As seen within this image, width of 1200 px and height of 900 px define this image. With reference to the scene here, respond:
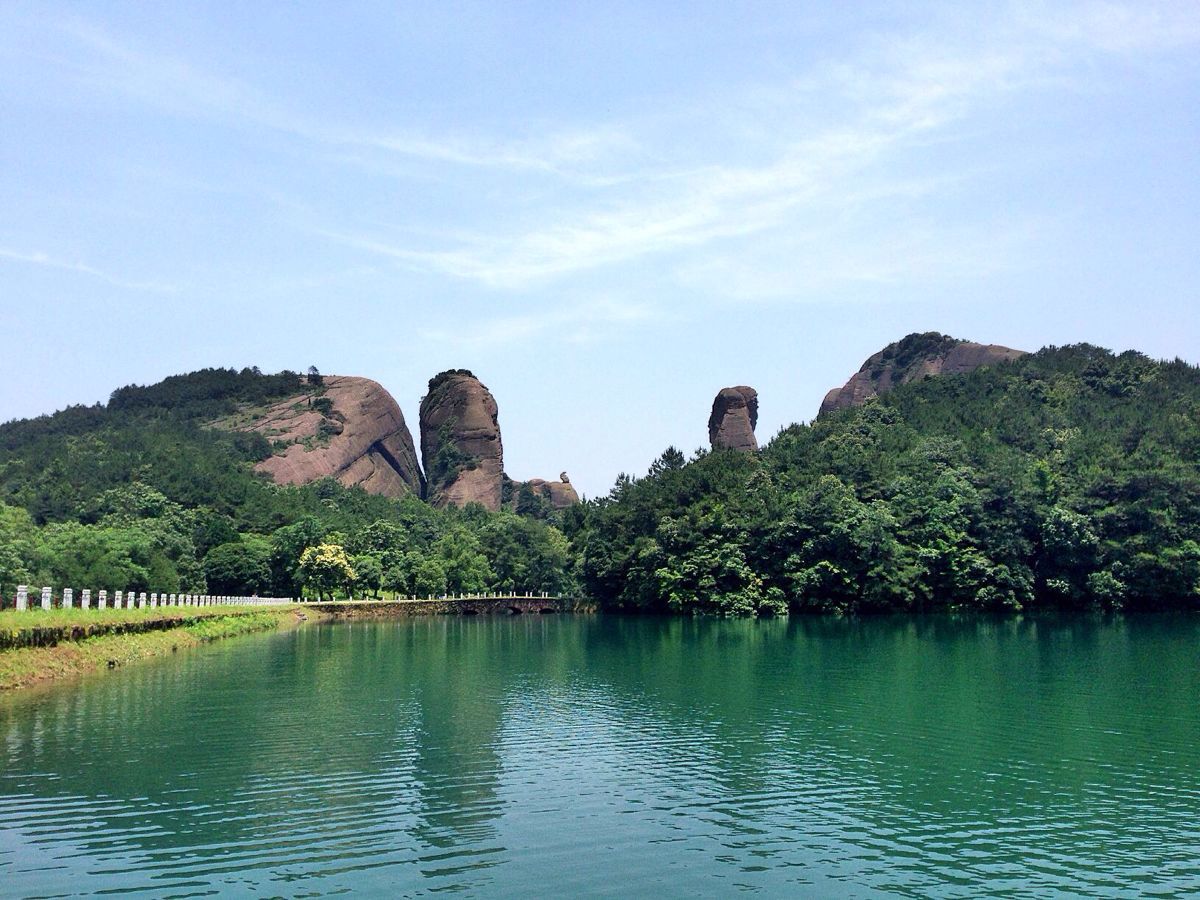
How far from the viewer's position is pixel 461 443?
182 m

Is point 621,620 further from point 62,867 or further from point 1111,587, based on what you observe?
point 62,867

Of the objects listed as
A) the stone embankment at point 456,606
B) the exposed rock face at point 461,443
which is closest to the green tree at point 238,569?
the stone embankment at point 456,606

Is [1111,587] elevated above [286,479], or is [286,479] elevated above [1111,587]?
[286,479]

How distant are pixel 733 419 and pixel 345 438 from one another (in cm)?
6279

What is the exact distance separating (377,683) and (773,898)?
24625 millimetres

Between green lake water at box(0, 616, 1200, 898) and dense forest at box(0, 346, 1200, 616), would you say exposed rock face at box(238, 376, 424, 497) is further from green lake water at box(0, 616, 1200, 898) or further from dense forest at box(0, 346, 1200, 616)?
green lake water at box(0, 616, 1200, 898)

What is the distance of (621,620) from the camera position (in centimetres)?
8231

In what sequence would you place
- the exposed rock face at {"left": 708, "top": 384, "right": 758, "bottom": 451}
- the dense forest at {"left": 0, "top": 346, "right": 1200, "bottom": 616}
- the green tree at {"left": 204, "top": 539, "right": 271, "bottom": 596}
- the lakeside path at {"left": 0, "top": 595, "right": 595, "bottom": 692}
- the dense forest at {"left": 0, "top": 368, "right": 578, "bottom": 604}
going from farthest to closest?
the exposed rock face at {"left": 708, "top": 384, "right": 758, "bottom": 451} < the green tree at {"left": 204, "top": 539, "right": 271, "bottom": 596} < the dense forest at {"left": 0, "top": 346, "right": 1200, "bottom": 616} < the dense forest at {"left": 0, "top": 368, "right": 578, "bottom": 604} < the lakeside path at {"left": 0, "top": 595, "right": 595, "bottom": 692}

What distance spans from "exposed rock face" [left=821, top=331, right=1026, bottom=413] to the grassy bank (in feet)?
365

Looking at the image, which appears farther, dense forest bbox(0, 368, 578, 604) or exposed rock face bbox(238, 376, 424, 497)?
exposed rock face bbox(238, 376, 424, 497)

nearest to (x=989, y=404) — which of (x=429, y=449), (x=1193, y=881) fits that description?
(x=1193, y=881)

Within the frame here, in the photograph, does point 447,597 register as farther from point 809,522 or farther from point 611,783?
point 611,783

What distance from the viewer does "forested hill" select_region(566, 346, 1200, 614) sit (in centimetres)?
7488

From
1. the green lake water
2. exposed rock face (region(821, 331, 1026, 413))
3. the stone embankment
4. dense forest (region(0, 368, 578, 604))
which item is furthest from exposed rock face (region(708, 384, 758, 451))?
the green lake water
